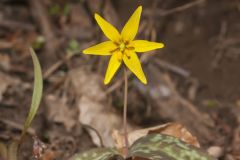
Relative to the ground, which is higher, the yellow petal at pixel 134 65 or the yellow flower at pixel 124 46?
the yellow flower at pixel 124 46

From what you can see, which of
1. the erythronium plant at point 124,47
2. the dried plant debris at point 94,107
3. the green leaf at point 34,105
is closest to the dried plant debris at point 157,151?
the erythronium plant at point 124,47

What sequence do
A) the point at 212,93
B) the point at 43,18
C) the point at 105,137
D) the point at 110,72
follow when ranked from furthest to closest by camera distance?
the point at 43,18 < the point at 212,93 < the point at 105,137 < the point at 110,72

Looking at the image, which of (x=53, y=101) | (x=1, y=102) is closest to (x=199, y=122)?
(x=53, y=101)

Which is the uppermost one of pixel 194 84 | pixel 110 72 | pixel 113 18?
pixel 113 18

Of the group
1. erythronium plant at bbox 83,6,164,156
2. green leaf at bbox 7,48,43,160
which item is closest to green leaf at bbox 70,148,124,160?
erythronium plant at bbox 83,6,164,156

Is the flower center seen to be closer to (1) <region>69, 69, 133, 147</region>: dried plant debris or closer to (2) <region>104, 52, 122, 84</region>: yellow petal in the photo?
(2) <region>104, 52, 122, 84</region>: yellow petal

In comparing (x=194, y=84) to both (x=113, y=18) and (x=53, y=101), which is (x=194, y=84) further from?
(x=53, y=101)

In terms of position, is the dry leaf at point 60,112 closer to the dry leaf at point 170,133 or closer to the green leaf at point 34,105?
the dry leaf at point 170,133
